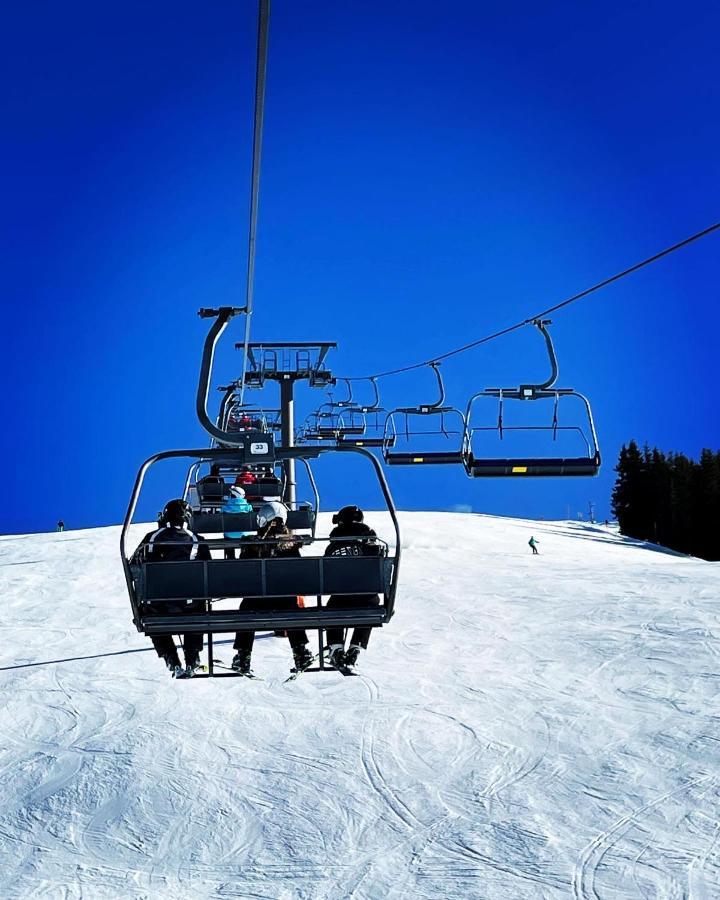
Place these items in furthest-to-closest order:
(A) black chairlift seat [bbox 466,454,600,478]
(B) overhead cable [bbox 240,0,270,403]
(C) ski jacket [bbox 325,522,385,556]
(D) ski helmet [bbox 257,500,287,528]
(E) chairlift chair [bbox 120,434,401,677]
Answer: (A) black chairlift seat [bbox 466,454,600,478] → (D) ski helmet [bbox 257,500,287,528] → (C) ski jacket [bbox 325,522,385,556] → (E) chairlift chair [bbox 120,434,401,677] → (B) overhead cable [bbox 240,0,270,403]

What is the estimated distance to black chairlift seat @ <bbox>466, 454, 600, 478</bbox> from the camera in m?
13.2

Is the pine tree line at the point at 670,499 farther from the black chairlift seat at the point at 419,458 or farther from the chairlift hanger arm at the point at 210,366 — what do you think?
the chairlift hanger arm at the point at 210,366

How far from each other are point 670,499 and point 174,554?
73.1 m

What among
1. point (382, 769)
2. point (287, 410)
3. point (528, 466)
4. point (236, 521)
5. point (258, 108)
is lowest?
point (382, 769)

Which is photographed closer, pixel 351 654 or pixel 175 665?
pixel 175 665

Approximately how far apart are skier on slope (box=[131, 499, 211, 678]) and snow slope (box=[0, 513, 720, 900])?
16.3ft

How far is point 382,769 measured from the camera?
13.9 m

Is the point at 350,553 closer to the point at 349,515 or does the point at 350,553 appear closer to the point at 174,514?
the point at 349,515

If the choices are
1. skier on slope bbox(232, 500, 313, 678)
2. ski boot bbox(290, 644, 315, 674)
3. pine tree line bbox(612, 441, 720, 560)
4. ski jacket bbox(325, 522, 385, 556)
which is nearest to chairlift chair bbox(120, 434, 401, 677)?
skier on slope bbox(232, 500, 313, 678)

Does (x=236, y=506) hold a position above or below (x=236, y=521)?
above

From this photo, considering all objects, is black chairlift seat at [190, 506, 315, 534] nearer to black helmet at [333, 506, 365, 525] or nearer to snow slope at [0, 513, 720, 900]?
black helmet at [333, 506, 365, 525]

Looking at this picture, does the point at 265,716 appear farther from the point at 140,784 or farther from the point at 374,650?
the point at 374,650

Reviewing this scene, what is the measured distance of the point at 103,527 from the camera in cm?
4650

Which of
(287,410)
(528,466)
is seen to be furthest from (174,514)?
(287,410)
